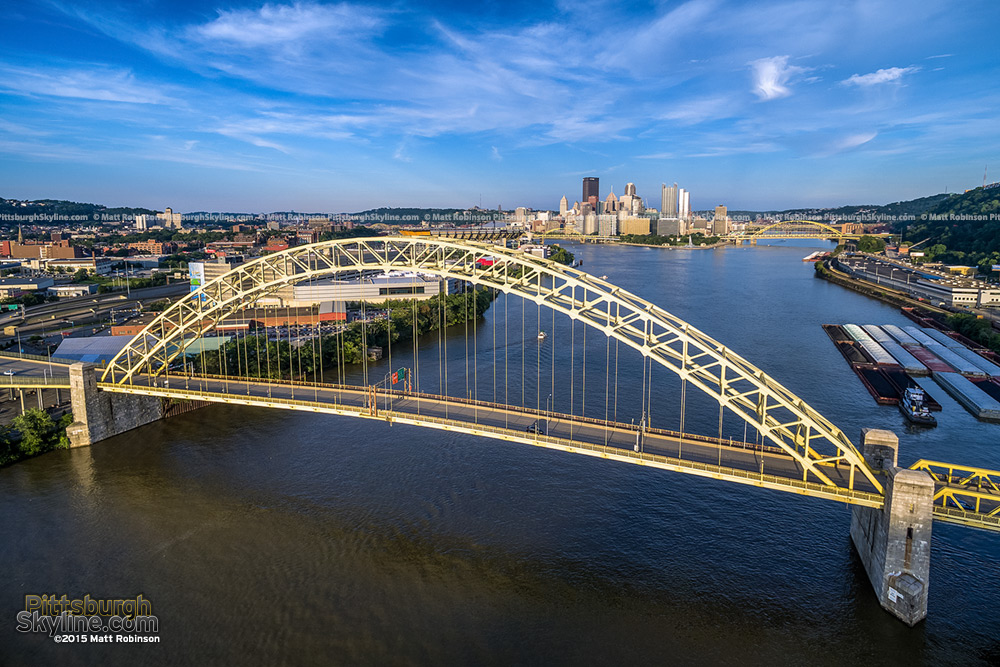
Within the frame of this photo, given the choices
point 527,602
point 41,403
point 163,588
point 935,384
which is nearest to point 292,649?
point 163,588

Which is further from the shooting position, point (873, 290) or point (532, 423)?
point (873, 290)

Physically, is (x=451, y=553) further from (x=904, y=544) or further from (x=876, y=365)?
(x=876, y=365)

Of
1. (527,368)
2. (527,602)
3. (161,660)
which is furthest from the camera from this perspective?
(527,368)

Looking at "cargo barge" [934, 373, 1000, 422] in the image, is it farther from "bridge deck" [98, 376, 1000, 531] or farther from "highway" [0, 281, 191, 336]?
"highway" [0, 281, 191, 336]

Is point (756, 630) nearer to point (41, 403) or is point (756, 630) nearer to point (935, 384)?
point (935, 384)

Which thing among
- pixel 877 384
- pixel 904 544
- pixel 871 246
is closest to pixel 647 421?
pixel 904 544

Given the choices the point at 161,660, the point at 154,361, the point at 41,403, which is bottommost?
the point at 161,660
